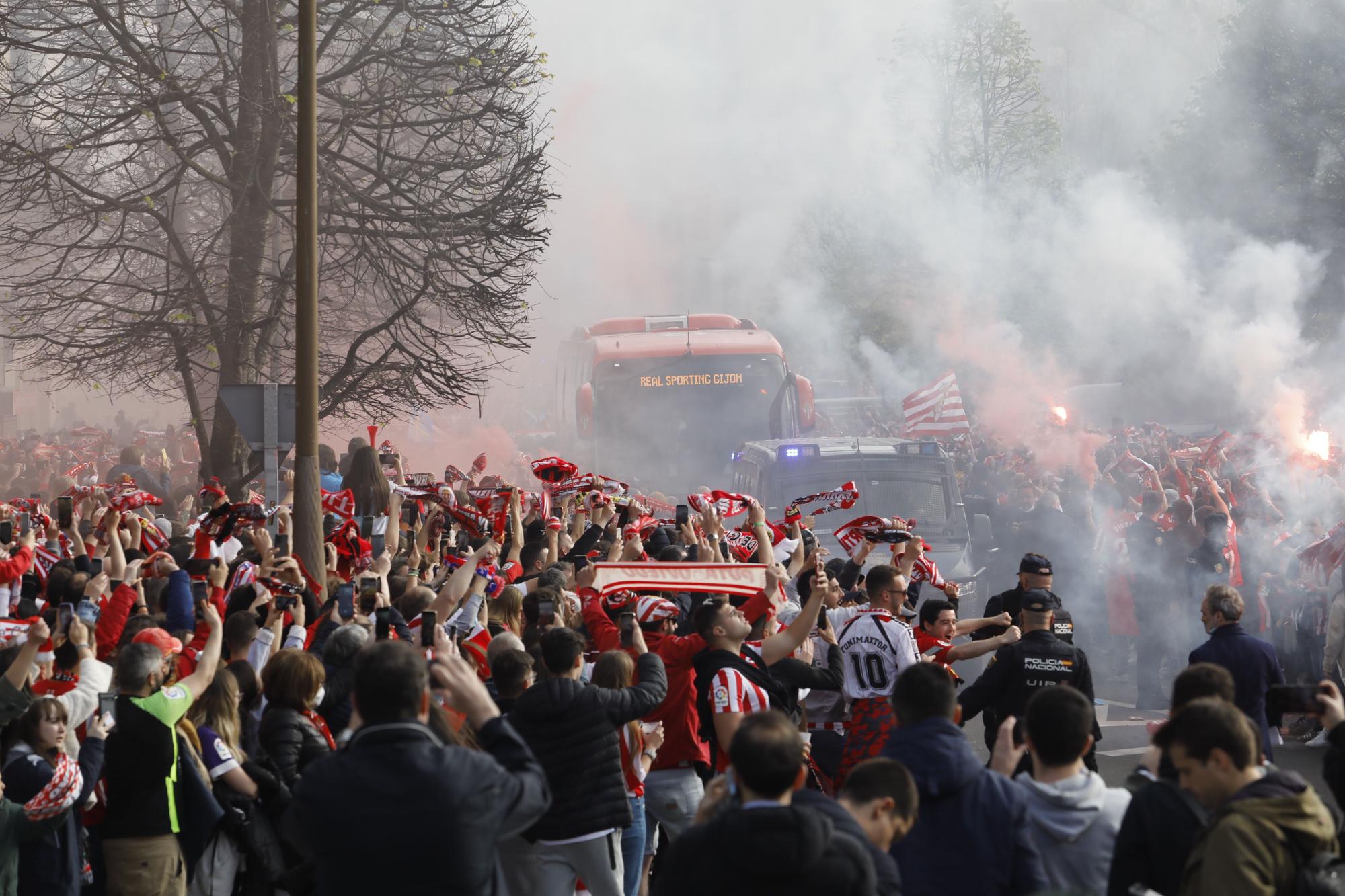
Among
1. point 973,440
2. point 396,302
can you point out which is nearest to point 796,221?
point 973,440

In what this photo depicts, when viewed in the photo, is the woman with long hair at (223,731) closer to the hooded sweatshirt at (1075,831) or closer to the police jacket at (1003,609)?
the hooded sweatshirt at (1075,831)

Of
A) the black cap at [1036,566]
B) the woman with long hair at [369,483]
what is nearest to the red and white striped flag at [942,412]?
the woman with long hair at [369,483]

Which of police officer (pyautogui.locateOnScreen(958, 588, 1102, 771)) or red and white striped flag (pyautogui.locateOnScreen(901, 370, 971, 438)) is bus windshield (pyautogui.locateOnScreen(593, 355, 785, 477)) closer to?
red and white striped flag (pyautogui.locateOnScreen(901, 370, 971, 438))

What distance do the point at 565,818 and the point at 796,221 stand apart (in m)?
41.0

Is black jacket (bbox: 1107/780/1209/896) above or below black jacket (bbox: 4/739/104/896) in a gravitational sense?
above

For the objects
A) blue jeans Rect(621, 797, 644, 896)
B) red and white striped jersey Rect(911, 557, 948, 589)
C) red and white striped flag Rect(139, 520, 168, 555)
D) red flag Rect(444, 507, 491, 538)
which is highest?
red flag Rect(444, 507, 491, 538)

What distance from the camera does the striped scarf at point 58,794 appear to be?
498cm

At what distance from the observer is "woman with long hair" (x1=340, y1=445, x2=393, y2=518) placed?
11.2 meters

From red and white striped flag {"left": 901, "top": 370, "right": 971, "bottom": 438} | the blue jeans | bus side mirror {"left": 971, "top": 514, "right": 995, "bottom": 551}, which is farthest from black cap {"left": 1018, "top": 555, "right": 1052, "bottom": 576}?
red and white striped flag {"left": 901, "top": 370, "right": 971, "bottom": 438}

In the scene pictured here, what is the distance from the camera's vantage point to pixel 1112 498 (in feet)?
60.1

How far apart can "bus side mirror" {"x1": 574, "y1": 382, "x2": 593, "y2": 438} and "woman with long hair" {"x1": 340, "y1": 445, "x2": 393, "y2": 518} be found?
1052cm

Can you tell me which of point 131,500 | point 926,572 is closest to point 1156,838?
point 926,572

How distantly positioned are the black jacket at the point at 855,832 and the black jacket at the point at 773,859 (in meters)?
0.04

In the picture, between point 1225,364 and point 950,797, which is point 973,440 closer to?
point 1225,364
